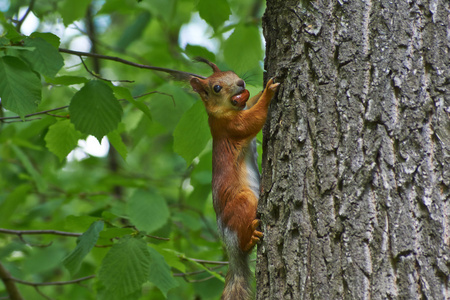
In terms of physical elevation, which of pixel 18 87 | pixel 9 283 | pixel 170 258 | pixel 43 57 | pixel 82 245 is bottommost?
pixel 9 283

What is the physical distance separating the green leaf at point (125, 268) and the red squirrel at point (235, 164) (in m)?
0.42

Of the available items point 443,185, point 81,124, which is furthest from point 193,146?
point 443,185

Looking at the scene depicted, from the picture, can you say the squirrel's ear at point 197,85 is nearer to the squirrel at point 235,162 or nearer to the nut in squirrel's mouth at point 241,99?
the squirrel at point 235,162

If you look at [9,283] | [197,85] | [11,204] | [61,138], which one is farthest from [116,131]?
[11,204]

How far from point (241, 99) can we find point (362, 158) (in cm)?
118

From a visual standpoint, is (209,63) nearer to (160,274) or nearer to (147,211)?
(147,211)

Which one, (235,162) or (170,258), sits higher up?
(235,162)

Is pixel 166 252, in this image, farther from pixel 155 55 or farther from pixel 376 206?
pixel 155 55

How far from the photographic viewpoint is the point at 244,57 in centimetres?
322

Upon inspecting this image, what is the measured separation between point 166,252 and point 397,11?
1.82 m

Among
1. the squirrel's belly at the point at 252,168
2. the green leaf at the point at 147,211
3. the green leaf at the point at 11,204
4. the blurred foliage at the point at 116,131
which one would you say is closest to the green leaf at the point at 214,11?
the blurred foliage at the point at 116,131

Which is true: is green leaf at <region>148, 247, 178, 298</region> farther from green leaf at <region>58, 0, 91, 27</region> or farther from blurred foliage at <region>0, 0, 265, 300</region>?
green leaf at <region>58, 0, 91, 27</region>

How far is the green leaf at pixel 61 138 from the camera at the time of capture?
9.02ft

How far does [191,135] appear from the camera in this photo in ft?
8.60
